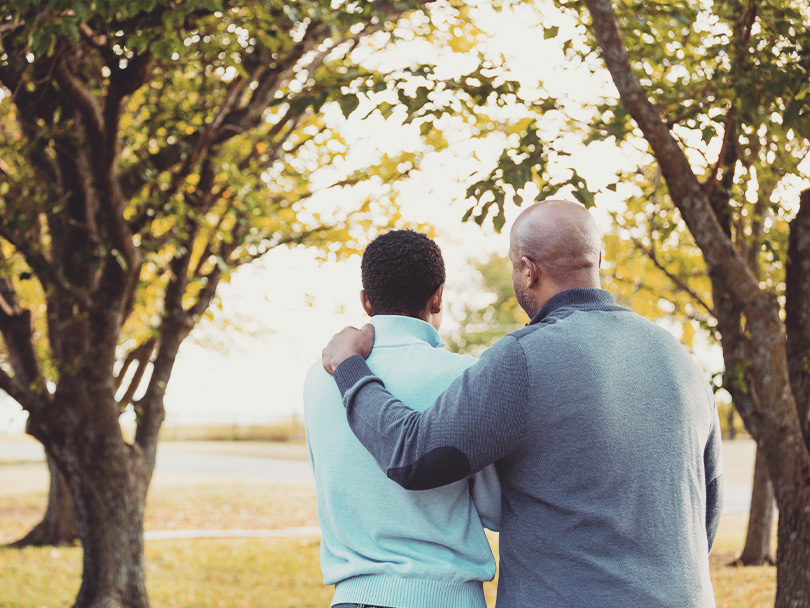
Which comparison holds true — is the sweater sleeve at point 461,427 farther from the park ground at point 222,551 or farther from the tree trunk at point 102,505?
the park ground at point 222,551

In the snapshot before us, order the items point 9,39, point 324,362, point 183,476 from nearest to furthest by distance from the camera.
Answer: point 324,362, point 9,39, point 183,476

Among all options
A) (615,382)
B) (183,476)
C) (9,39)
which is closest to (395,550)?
(615,382)

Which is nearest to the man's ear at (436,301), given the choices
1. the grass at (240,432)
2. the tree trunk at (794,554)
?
the tree trunk at (794,554)

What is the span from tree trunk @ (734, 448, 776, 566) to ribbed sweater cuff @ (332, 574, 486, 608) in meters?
9.31

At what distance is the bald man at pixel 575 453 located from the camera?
1.81m

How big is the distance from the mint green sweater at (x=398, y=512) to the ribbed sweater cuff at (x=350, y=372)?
2.9 inches

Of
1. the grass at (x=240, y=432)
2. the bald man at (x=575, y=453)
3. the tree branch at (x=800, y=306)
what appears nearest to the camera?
the bald man at (x=575, y=453)

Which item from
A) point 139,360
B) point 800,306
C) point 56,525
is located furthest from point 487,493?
point 56,525

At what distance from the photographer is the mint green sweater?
1.94 m

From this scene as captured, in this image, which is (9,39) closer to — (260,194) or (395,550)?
(260,194)

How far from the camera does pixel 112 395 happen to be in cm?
664

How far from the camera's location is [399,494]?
6.54 feet

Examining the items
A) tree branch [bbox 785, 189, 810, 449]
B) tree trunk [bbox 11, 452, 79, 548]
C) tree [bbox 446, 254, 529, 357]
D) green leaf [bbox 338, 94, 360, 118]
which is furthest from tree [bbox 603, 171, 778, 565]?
tree [bbox 446, 254, 529, 357]

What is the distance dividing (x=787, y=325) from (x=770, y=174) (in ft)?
4.24
